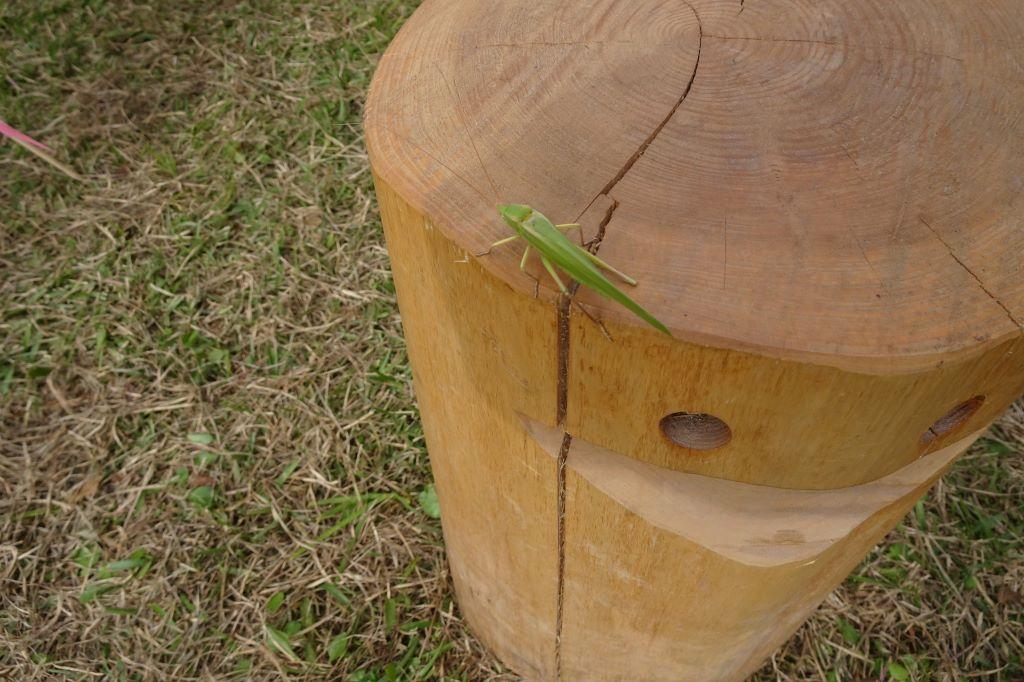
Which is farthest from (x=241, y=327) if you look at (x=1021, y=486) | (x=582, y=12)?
(x=1021, y=486)

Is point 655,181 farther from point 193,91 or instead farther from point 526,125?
point 193,91

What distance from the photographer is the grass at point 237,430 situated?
152 centimetres

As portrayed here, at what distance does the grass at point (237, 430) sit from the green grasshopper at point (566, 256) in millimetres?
1079

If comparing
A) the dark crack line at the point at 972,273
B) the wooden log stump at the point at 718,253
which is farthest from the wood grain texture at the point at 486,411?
the dark crack line at the point at 972,273

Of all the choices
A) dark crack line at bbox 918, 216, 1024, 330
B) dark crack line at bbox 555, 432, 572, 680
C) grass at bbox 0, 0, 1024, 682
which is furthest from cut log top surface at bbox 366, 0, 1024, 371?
grass at bbox 0, 0, 1024, 682

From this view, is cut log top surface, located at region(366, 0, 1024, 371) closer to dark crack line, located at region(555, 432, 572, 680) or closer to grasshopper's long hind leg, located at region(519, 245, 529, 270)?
grasshopper's long hind leg, located at region(519, 245, 529, 270)

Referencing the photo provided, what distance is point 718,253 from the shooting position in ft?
2.20

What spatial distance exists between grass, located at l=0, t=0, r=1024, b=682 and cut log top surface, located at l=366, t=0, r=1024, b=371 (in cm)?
106

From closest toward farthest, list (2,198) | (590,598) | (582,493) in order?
(582,493) → (590,598) → (2,198)

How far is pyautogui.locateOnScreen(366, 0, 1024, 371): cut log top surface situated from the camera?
0.65m

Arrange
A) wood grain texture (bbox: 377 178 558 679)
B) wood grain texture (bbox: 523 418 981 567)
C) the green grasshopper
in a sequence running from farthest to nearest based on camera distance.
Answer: wood grain texture (bbox: 523 418 981 567) < wood grain texture (bbox: 377 178 558 679) < the green grasshopper

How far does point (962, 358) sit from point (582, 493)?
41 cm

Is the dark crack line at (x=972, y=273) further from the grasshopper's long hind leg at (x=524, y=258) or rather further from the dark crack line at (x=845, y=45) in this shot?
the grasshopper's long hind leg at (x=524, y=258)

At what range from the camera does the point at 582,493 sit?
0.90 meters
